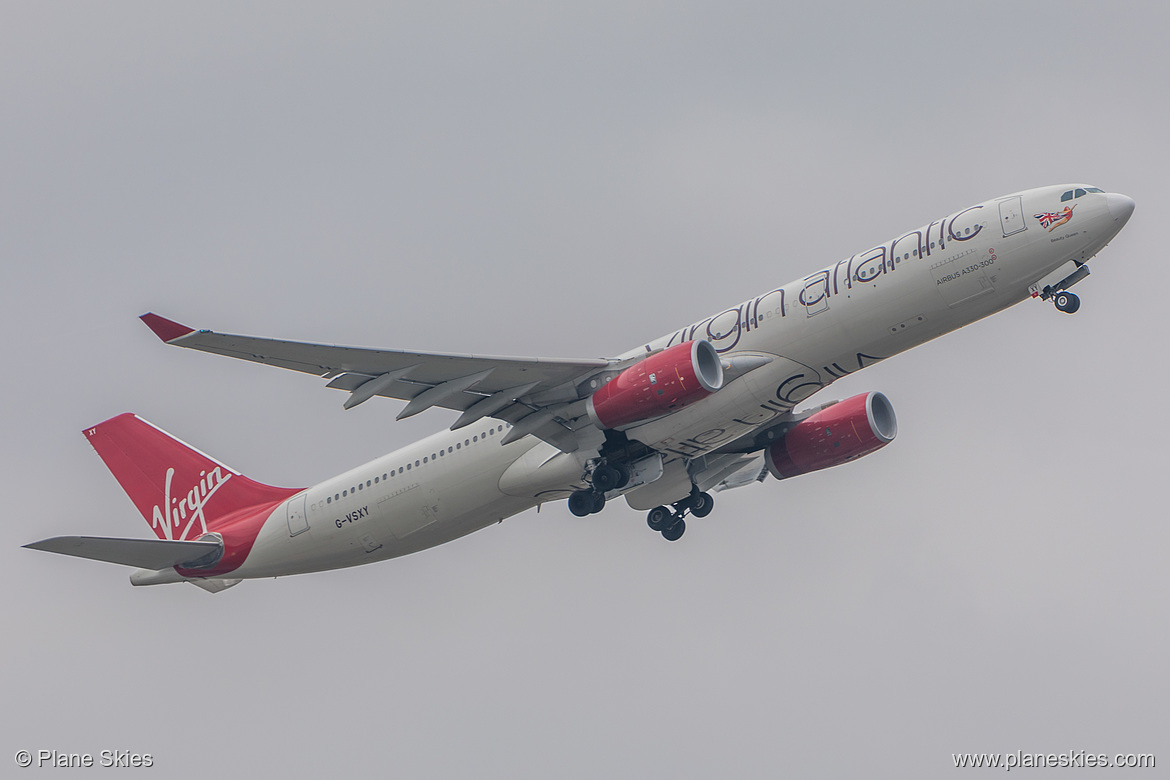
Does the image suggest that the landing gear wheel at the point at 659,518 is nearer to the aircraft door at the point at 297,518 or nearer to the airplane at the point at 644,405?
the airplane at the point at 644,405

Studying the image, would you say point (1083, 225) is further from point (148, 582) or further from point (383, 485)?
point (148, 582)

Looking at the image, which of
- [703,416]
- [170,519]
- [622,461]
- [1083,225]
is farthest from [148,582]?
[1083,225]

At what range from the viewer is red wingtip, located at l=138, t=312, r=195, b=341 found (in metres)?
26.9

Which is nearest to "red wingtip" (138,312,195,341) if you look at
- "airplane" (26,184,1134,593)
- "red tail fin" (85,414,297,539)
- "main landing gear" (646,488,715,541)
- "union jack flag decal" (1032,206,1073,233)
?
"airplane" (26,184,1134,593)

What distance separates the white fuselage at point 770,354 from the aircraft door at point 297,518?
0.18 ft

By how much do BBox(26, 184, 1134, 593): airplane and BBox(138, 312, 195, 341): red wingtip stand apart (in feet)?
0.13

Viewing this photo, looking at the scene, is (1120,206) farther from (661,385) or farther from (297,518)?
(297,518)

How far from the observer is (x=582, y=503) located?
35406 millimetres

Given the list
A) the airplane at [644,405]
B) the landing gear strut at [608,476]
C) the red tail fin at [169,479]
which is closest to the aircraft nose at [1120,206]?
the airplane at [644,405]

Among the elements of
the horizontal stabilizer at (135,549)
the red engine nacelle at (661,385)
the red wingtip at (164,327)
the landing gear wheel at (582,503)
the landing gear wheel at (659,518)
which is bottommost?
the landing gear wheel at (659,518)

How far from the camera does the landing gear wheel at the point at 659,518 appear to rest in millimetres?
40219

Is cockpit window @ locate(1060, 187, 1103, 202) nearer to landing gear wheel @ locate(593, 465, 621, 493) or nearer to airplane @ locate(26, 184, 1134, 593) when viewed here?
airplane @ locate(26, 184, 1134, 593)

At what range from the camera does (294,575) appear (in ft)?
127

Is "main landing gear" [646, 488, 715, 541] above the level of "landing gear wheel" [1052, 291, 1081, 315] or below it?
below
